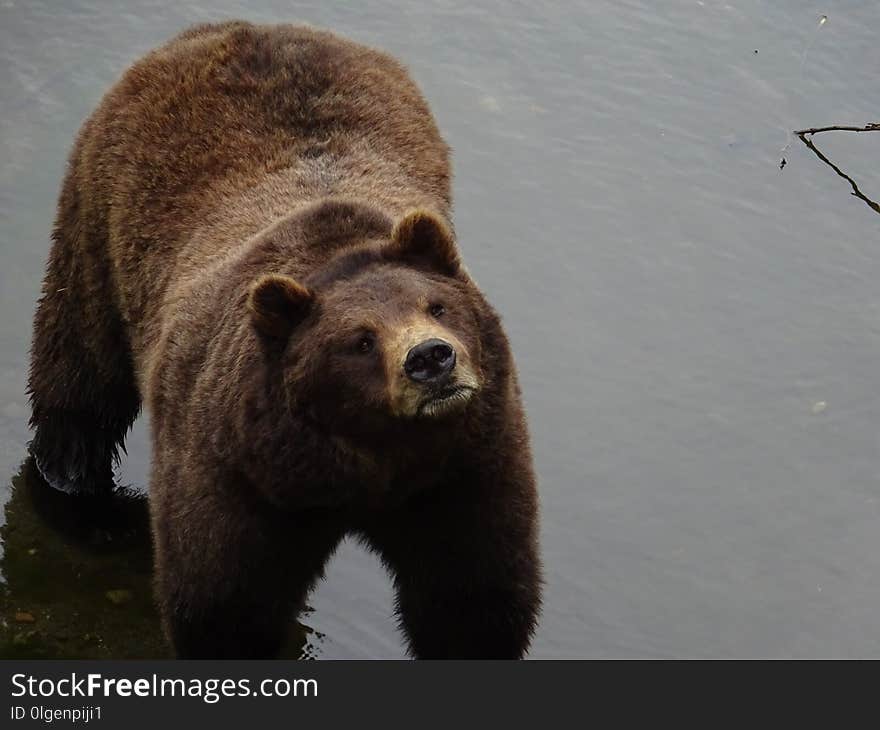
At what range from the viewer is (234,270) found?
23.0ft

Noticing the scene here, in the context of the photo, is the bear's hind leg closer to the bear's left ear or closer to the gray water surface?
the gray water surface

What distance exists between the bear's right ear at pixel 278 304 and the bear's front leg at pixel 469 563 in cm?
87

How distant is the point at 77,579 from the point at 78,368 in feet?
3.94

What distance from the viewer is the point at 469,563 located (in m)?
6.70

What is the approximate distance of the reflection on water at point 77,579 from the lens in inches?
315

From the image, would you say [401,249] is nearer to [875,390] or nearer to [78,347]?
[78,347]

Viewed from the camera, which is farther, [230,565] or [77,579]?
[77,579]

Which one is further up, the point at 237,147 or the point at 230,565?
the point at 237,147

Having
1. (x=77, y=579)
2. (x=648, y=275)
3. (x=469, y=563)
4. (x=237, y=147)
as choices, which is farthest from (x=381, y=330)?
(x=648, y=275)

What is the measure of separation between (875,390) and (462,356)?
15.8ft

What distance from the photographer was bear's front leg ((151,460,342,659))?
21.4 feet

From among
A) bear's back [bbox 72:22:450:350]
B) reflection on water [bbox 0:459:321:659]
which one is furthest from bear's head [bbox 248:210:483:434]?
reflection on water [bbox 0:459:321:659]

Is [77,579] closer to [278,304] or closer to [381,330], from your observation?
[278,304]

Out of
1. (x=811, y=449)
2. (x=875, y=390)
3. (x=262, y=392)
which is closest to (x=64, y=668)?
(x=262, y=392)
